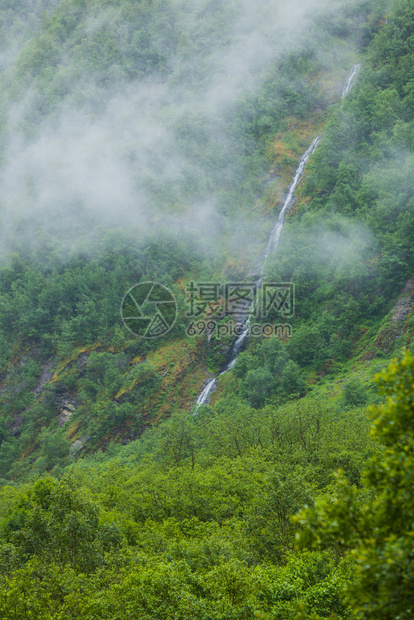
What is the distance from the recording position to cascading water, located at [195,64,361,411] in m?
70.3

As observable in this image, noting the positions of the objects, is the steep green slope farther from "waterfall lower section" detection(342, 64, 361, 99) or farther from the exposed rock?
"waterfall lower section" detection(342, 64, 361, 99)

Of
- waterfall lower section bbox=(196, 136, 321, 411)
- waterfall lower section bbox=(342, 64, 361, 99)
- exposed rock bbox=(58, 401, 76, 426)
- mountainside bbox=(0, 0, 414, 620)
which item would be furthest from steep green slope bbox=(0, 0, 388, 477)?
waterfall lower section bbox=(342, 64, 361, 99)

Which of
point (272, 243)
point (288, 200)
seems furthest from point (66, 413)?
point (288, 200)

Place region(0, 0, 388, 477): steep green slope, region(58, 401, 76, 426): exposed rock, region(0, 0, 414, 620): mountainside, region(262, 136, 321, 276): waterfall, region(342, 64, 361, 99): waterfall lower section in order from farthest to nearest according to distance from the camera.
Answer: region(342, 64, 361, 99): waterfall lower section < region(262, 136, 321, 276): waterfall < region(58, 401, 76, 426): exposed rock < region(0, 0, 388, 477): steep green slope < region(0, 0, 414, 620): mountainside

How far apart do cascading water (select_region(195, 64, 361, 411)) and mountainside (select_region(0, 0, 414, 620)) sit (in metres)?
0.65

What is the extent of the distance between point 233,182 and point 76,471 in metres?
74.7

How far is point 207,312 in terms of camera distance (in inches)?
3159

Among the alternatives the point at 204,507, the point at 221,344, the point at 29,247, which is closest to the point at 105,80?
the point at 29,247

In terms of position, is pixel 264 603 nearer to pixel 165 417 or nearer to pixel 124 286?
pixel 165 417

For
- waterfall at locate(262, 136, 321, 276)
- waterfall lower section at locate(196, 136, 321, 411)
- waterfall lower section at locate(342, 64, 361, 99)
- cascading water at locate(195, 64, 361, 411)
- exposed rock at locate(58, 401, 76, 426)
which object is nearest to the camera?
waterfall lower section at locate(196, 136, 321, 411)

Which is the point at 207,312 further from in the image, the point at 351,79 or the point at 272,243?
the point at 351,79

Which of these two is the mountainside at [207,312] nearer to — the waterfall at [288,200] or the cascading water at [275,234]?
the cascading water at [275,234]

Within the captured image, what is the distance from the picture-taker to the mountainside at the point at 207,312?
16.4 metres

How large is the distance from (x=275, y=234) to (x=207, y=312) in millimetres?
19810
